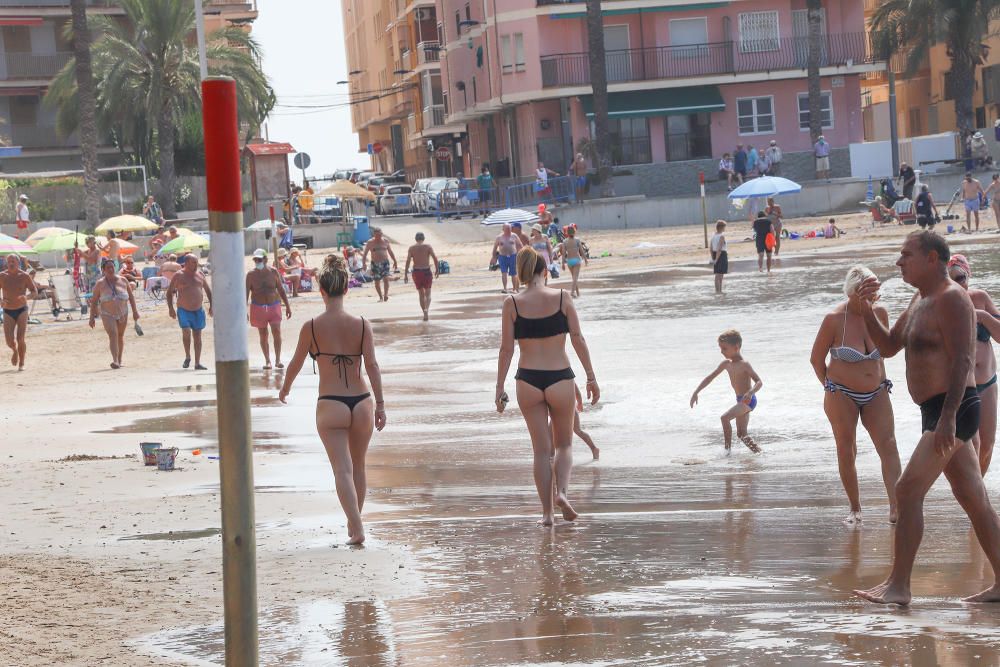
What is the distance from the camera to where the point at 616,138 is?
2179 inches

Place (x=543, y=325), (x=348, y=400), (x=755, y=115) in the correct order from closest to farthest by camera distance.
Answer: (x=348, y=400), (x=543, y=325), (x=755, y=115)

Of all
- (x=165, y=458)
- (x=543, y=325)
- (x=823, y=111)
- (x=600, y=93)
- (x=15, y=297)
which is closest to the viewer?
(x=543, y=325)

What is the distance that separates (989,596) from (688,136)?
51.2 m

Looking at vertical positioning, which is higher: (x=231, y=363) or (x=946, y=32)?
(x=946, y=32)

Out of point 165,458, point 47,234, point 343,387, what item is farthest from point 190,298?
point 47,234

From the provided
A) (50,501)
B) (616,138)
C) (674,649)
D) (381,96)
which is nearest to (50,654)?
(674,649)

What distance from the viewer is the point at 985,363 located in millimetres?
8758

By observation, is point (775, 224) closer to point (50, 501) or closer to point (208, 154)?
point (50, 501)

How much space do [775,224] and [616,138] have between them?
60.9ft

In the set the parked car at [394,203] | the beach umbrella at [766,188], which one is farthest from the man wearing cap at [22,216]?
the beach umbrella at [766,188]

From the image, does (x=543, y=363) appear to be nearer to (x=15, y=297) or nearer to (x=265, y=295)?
(x=265, y=295)

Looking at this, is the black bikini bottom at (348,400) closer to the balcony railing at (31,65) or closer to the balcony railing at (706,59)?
the balcony railing at (706,59)

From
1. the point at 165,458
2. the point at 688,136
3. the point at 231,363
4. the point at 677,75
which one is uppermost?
the point at 677,75

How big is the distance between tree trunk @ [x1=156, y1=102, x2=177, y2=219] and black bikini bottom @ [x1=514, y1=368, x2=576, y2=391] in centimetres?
4308
